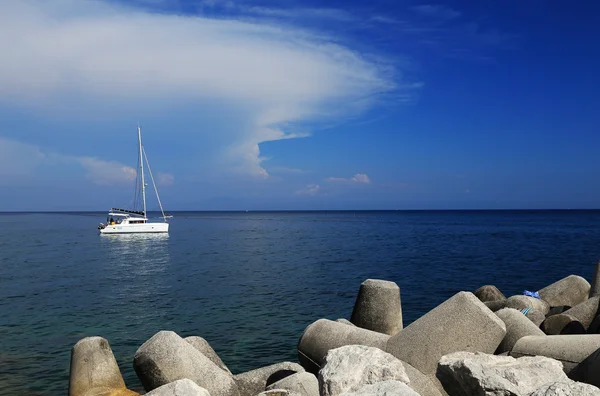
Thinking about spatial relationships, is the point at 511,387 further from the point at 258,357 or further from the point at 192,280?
the point at 192,280

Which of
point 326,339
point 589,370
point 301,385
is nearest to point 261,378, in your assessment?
point 326,339

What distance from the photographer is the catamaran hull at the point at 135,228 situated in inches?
2712

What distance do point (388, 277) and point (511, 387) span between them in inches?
948

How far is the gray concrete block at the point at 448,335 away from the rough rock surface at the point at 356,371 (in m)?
1.85

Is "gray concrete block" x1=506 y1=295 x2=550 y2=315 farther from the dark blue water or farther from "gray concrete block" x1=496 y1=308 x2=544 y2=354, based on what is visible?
the dark blue water

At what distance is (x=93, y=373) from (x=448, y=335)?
19.2 feet

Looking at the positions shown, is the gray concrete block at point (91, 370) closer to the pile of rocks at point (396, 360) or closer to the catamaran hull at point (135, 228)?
the pile of rocks at point (396, 360)

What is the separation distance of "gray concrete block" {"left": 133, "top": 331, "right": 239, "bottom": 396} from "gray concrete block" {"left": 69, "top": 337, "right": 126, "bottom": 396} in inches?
47.4

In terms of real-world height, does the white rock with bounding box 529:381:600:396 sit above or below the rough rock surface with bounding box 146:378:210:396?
above

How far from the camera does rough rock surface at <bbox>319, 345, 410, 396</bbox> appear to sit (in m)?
5.66

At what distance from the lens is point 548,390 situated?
4.27 m

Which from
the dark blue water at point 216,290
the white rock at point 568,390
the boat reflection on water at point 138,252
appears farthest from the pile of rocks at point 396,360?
the boat reflection on water at point 138,252

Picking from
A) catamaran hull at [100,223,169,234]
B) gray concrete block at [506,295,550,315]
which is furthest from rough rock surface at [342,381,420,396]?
catamaran hull at [100,223,169,234]

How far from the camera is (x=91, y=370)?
9.24m
